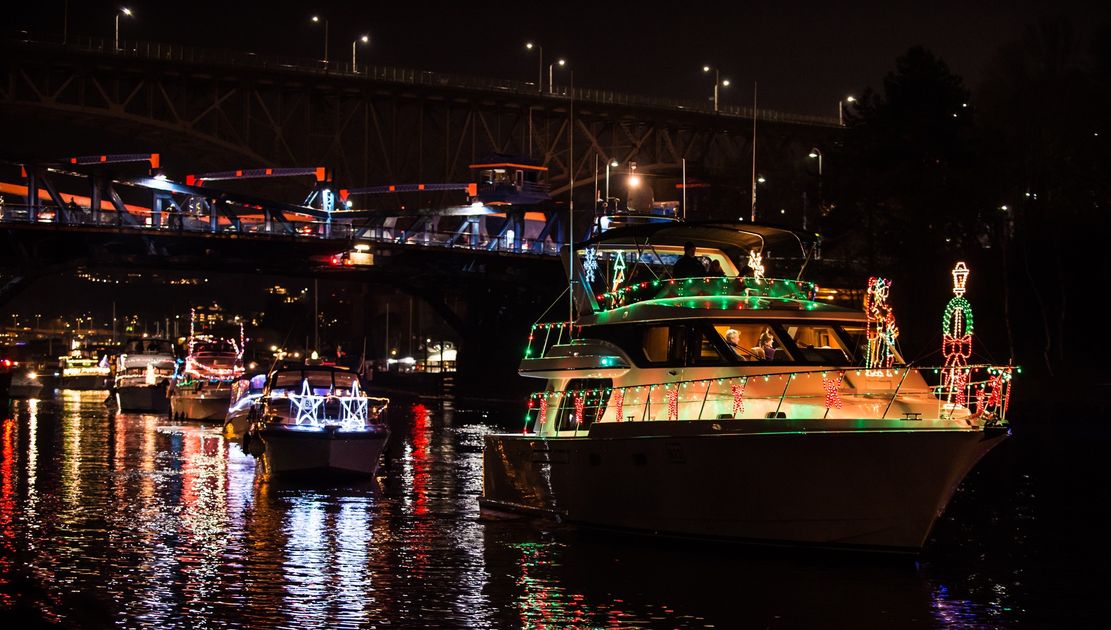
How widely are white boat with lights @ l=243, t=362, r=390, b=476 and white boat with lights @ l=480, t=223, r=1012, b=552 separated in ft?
16.8

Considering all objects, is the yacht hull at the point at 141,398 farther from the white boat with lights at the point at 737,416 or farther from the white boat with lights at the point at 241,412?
the white boat with lights at the point at 737,416

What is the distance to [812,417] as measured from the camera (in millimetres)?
20219

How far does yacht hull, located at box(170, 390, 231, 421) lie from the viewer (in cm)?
5500

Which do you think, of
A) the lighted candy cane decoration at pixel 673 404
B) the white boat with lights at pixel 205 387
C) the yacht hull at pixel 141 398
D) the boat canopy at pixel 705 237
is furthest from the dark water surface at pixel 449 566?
the yacht hull at pixel 141 398

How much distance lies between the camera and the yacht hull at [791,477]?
1897cm

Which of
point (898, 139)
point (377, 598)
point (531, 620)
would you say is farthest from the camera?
point (898, 139)

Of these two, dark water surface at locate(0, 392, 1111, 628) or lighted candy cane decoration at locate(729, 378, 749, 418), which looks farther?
lighted candy cane decoration at locate(729, 378, 749, 418)

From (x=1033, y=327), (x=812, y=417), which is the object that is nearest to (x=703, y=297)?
(x=812, y=417)

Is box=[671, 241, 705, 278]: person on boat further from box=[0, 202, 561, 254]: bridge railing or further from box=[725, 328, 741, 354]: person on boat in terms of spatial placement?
box=[0, 202, 561, 254]: bridge railing

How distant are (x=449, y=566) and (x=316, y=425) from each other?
1019cm

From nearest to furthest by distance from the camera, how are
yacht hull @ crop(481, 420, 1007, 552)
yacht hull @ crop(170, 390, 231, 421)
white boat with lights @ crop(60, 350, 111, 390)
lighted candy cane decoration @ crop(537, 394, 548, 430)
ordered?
yacht hull @ crop(481, 420, 1007, 552)
lighted candy cane decoration @ crop(537, 394, 548, 430)
yacht hull @ crop(170, 390, 231, 421)
white boat with lights @ crop(60, 350, 111, 390)

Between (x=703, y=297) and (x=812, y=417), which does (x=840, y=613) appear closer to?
(x=812, y=417)

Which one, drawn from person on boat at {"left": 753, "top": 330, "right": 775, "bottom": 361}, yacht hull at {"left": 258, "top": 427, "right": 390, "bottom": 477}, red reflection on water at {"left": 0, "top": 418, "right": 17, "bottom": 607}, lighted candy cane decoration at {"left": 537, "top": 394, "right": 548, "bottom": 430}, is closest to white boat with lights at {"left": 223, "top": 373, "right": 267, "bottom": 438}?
red reflection on water at {"left": 0, "top": 418, "right": 17, "bottom": 607}

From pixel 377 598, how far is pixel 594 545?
15.0ft
